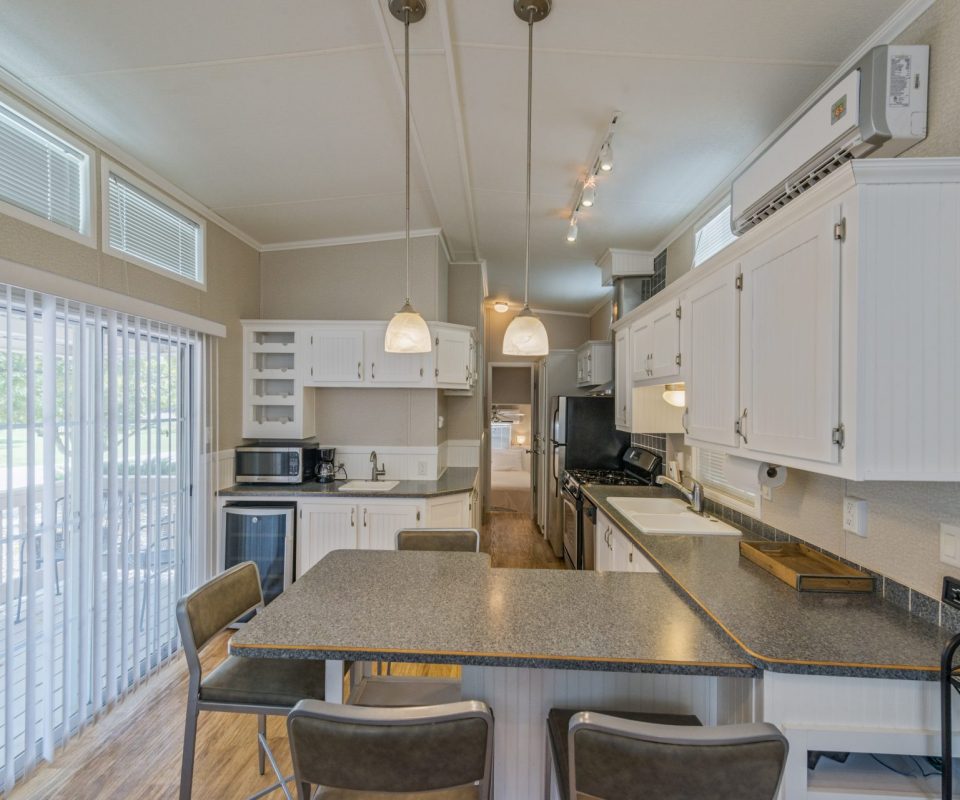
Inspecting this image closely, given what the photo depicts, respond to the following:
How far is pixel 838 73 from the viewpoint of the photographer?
1.75 meters

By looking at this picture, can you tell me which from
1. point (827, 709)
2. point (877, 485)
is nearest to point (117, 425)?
point (827, 709)

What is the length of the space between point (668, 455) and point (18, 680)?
372cm

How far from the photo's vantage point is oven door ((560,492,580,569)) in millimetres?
3688

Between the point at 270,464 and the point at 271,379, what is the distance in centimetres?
69

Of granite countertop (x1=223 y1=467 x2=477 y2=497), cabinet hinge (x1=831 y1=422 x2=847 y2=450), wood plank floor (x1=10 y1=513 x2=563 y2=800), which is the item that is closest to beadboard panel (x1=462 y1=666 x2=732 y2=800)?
cabinet hinge (x1=831 y1=422 x2=847 y2=450)

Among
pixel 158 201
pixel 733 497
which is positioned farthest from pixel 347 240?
pixel 733 497

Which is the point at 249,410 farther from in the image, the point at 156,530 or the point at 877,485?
the point at 877,485

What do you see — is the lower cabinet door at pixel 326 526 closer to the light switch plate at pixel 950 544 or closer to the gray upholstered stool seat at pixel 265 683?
the gray upholstered stool seat at pixel 265 683

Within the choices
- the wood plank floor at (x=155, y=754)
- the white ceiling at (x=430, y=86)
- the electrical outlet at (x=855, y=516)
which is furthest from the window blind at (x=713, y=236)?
the wood plank floor at (x=155, y=754)

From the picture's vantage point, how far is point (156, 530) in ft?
8.61

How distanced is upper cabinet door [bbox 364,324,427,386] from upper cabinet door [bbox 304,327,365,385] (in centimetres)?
6

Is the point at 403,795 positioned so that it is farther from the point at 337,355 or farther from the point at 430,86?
the point at 337,355

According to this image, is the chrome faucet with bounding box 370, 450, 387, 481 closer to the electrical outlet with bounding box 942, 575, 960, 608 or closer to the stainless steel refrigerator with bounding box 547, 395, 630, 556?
the stainless steel refrigerator with bounding box 547, 395, 630, 556

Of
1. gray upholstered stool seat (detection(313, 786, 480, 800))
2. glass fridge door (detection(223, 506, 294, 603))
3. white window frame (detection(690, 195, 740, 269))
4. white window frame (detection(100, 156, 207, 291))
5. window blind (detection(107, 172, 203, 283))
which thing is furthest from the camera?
glass fridge door (detection(223, 506, 294, 603))
